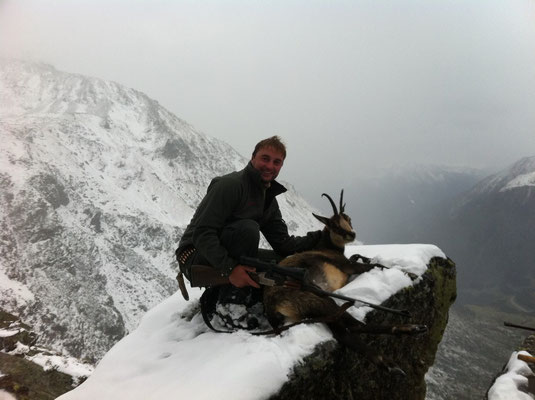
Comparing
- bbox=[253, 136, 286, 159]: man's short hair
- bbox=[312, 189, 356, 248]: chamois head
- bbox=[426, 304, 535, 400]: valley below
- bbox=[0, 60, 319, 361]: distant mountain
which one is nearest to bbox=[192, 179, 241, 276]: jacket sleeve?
bbox=[253, 136, 286, 159]: man's short hair

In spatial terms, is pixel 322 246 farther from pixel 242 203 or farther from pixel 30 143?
pixel 30 143

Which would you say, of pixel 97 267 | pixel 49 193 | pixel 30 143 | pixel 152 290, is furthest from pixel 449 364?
pixel 30 143

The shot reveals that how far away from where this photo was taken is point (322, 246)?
618cm

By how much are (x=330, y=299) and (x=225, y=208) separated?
6.30 ft

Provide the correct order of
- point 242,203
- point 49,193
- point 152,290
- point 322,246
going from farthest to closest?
point 49,193 → point 152,290 → point 322,246 → point 242,203

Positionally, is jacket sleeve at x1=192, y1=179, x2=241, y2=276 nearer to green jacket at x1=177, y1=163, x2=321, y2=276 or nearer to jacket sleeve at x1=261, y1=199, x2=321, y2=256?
Answer: green jacket at x1=177, y1=163, x2=321, y2=276

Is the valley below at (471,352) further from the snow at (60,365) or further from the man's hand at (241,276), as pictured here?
the man's hand at (241,276)

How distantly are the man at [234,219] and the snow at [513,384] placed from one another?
18.6 feet

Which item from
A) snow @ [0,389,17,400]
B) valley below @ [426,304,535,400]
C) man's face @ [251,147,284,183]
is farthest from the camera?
valley below @ [426,304,535,400]

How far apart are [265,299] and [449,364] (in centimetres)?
14867

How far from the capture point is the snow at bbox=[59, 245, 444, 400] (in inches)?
119

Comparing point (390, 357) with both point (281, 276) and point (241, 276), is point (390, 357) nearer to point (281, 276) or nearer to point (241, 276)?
point (281, 276)

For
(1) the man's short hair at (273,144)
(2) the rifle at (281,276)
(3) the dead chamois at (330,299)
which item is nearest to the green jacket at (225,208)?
(2) the rifle at (281,276)

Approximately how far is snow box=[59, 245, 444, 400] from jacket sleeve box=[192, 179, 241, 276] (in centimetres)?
98
